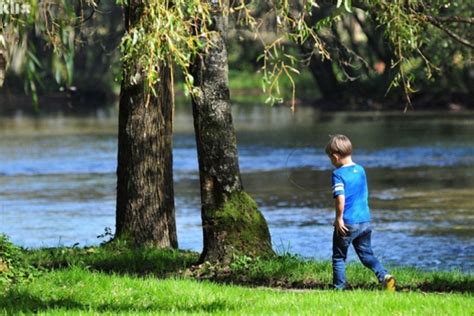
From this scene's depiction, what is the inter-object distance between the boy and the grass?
30cm

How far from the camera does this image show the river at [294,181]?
19.6 m

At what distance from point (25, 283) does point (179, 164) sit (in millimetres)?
21729

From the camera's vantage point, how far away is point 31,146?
38.8 meters

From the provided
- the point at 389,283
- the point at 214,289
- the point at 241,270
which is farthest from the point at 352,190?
the point at 241,270

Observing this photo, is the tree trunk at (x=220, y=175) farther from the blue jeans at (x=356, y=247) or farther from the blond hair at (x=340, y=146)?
the blond hair at (x=340, y=146)

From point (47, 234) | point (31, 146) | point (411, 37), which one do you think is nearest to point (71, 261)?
point (411, 37)

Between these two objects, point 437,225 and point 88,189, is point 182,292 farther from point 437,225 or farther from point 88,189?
point 88,189

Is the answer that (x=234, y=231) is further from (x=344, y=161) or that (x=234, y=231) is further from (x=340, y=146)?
(x=340, y=146)

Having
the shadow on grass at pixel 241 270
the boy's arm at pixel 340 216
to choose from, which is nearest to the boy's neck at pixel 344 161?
the boy's arm at pixel 340 216

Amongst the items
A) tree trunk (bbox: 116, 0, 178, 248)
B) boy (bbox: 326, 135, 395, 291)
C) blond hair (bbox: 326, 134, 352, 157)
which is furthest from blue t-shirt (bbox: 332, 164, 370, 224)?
tree trunk (bbox: 116, 0, 178, 248)

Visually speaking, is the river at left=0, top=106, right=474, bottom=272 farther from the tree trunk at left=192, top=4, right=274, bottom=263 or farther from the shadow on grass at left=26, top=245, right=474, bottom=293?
the shadow on grass at left=26, top=245, right=474, bottom=293

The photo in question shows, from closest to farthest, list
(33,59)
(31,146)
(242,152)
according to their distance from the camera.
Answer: (33,59), (242,152), (31,146)

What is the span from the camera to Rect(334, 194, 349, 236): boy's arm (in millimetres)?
10930

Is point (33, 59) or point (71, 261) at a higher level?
point (33, 59)
